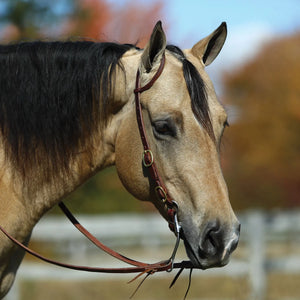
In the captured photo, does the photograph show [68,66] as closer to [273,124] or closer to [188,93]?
[188,93]

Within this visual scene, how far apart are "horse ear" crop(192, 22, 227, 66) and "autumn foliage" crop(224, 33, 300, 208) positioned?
53.8ft

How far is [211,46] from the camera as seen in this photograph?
3607 mm

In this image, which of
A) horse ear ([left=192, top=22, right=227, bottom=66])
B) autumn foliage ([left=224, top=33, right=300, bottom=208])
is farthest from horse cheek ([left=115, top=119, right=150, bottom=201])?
autumn foliage ([left=224, top=33, right=300, bottom=208])

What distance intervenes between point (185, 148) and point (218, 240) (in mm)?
564

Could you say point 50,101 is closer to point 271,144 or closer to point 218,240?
point 218,240

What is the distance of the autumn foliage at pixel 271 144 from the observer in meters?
20.2

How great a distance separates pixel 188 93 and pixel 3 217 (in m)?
1.37

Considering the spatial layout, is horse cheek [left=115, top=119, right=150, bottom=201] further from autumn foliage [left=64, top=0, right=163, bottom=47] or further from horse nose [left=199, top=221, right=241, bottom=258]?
autumn foliage [left=64, top=0, right=163, bottom=47]

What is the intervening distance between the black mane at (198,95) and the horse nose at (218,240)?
556mm

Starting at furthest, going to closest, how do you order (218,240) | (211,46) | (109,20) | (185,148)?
1. (109,20)
2. (211,46)
3. (185,148)
4. (218,240)

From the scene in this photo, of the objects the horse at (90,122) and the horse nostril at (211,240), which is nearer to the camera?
the horse nostril at (211,240)

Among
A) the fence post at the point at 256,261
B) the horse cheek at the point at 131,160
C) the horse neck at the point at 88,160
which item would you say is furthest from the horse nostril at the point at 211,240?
the fence post at the point at 256,261

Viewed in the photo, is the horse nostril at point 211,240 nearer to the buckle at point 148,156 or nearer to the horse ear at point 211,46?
the buckle at point 148,156

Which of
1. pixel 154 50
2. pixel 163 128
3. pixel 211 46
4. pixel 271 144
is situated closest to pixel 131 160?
pixel 163 128
